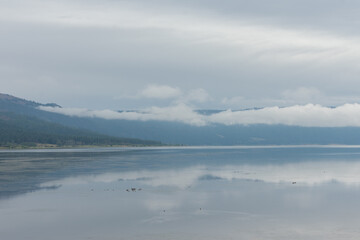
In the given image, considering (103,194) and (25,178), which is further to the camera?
(25,178)

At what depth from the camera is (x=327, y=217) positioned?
46.7m

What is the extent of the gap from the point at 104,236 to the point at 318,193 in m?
36.7

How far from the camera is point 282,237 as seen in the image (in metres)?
37.9

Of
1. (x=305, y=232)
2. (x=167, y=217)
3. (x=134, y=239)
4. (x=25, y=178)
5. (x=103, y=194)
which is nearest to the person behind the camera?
(x=134, y=239)

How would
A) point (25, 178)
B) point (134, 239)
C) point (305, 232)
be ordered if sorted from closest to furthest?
point (134, 239), point (305, 232), point (25, 178)

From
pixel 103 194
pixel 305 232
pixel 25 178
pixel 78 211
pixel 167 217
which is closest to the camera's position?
pixel 305 232

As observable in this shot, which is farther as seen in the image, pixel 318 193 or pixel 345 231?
pixel 318 193

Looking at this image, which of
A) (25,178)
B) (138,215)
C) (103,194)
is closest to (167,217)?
(138,215)

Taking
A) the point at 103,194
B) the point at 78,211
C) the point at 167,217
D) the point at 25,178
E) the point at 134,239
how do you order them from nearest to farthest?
the point at 134,239
the point at 167,217
the point at 78,211
the point at 103,194
the point at 25,178

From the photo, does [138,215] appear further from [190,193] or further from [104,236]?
[190,193]

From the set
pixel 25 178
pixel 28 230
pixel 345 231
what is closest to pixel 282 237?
pixel 345 231

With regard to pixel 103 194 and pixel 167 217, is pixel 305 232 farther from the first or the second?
pixel 103 194

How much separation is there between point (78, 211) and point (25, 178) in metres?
37.2

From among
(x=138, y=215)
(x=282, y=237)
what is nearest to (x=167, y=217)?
(x=138, y=215)
